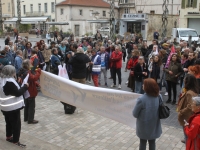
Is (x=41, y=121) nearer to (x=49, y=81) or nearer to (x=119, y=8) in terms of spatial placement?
(x=49, y=81)

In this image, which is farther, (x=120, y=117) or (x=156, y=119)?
(x=120, y=117)

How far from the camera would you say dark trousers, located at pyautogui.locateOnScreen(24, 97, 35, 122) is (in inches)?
279

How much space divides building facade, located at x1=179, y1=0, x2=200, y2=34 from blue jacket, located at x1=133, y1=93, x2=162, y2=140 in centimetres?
3398

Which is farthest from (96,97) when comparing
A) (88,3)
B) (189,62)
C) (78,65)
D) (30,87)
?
(88,3)

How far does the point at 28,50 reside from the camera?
11.6 meters

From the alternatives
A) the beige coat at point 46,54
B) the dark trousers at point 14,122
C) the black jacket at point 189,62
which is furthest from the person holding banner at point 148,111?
the beige coat at point 46,54

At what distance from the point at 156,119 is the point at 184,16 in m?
35.5

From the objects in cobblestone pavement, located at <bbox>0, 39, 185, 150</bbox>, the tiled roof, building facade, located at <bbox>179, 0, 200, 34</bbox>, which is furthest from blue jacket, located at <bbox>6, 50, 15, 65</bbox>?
the tiled roof

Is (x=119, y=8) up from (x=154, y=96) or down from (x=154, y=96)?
up

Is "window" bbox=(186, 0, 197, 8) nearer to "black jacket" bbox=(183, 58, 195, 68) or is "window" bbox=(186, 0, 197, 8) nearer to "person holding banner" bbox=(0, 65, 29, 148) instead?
"black jacket" bbox=(183, 58, 195, 68)

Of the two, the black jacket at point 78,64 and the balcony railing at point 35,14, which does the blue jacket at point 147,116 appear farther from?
the balcony railing at point 35,14

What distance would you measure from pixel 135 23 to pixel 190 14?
319 inches

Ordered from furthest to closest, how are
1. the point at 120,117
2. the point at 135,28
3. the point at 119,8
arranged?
the point at 119,8
the point at 135,28
the point at 120,117

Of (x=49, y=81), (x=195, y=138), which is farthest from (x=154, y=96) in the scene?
(x=49, y=81)
